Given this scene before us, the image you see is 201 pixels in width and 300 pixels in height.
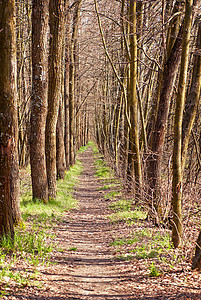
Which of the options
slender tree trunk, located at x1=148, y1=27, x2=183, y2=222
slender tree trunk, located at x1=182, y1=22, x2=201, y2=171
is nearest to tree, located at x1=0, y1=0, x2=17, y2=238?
slender tree trunk, located at x1=148, y1=27, x2=183, y2=222

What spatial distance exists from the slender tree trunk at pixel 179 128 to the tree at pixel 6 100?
306cm

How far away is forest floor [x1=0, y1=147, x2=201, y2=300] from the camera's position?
4789mm

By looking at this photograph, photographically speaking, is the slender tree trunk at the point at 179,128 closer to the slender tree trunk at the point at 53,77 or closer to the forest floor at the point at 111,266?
the forest floor at the point at 111,266

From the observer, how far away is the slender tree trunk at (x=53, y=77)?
→ 34.4 feet

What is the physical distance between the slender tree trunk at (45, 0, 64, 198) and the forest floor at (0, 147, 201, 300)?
210 cm

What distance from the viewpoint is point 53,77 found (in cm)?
1069

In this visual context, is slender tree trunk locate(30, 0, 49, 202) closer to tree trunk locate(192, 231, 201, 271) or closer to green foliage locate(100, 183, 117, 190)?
tree trunk locate(192, 231, 201, 271)

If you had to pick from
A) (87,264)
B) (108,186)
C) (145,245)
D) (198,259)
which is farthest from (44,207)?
(108,186)

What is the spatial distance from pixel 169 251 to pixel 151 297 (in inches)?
58.2

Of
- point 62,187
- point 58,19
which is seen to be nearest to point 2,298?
point 58,19

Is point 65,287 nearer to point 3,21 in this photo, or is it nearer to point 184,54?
point 184,54

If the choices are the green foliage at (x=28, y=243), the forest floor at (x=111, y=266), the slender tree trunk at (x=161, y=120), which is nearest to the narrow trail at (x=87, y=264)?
the forest floor at (x=111, y=266)

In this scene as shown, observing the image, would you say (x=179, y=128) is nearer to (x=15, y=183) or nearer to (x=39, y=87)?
(x=15, y=183)

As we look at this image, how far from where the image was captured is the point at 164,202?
26.3ft
